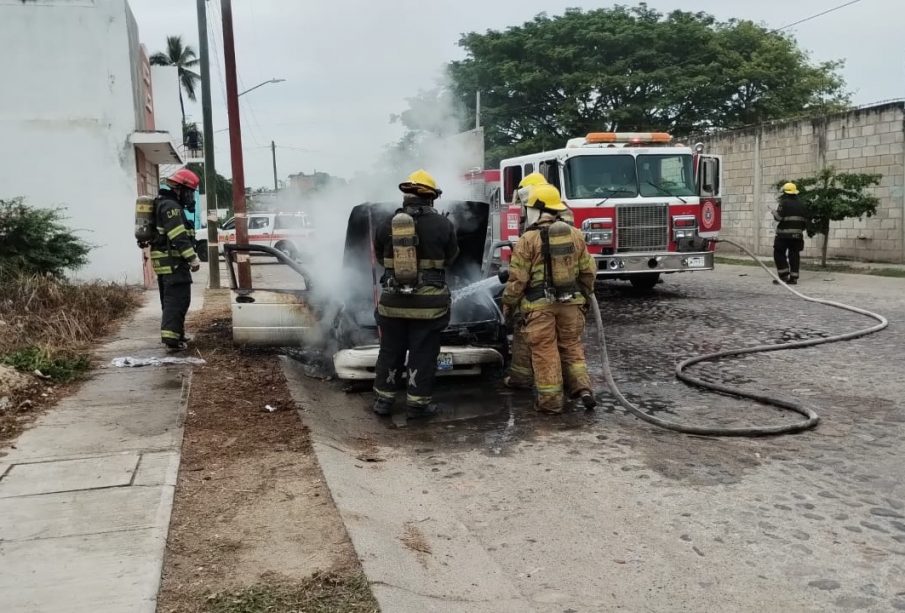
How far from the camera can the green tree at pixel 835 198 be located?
48.0 ft

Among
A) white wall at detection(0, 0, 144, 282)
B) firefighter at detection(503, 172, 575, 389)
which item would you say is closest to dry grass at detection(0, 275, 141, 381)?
firefighter at detection(503, 172, 575, 389)

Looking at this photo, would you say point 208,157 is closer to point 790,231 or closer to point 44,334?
point 44,334

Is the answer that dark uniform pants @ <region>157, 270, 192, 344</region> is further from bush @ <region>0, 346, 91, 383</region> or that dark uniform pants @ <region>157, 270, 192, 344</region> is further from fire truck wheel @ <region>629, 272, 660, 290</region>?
fire truck wheel @ <region>629, 272, 660, 290</region>

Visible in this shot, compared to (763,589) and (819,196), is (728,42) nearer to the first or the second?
(819,196)

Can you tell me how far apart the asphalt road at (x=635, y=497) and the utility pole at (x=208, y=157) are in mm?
7758

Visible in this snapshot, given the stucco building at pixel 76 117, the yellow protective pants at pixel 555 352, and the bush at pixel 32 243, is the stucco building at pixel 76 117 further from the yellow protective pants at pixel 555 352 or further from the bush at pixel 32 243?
the yellow protective pants at pixel 555 352

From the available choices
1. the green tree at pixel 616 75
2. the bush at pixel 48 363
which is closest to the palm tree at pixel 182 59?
the green tree at pixel 616 75

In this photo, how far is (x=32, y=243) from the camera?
10633mm

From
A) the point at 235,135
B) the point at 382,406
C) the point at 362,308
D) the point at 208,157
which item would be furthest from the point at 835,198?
the point at 382,406

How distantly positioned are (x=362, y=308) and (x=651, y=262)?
5.56m

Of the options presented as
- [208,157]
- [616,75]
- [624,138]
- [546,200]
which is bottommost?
[546,200]

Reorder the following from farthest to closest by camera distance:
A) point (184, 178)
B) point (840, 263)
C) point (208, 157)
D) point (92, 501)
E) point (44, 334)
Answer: point (840, 263) → point (208, 157) → point (184, 178) → point (44, 334) → point (92, 501)

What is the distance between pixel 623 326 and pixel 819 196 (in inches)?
308

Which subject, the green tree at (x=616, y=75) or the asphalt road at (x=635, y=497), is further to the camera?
the green tree at (x=616, y=75)
